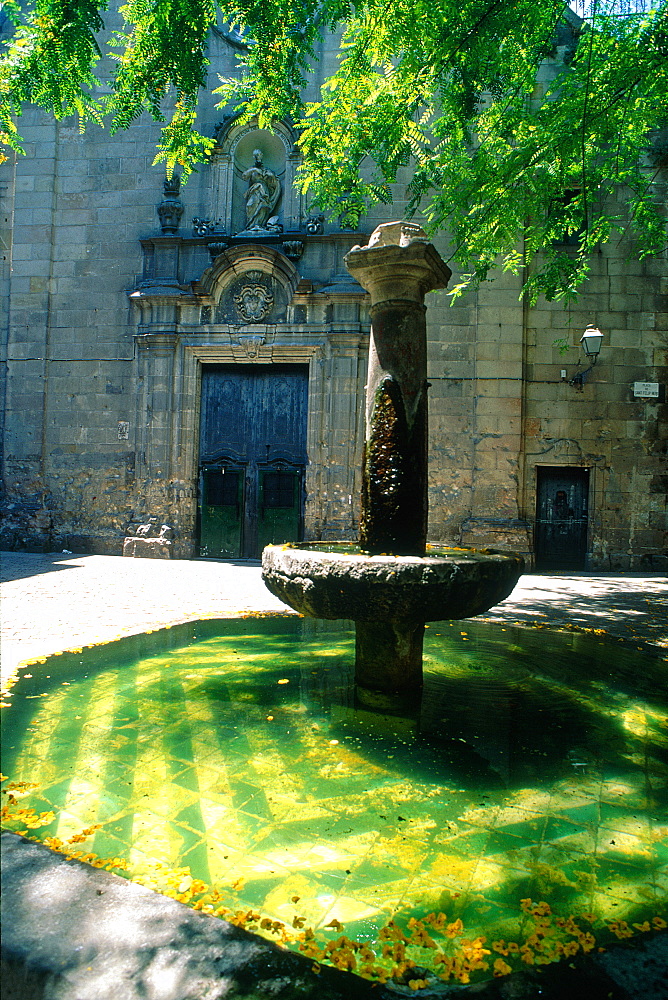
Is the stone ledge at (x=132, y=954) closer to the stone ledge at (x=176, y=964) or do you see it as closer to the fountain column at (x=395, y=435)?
the stone ledge at (x=176, y=964)

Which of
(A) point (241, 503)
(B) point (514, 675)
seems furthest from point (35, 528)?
(B) point (514, 675)

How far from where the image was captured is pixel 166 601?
21.6 ft

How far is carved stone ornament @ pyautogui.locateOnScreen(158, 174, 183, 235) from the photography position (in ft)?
36.4

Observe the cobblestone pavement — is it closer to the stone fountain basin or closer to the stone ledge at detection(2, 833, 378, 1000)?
the stone fountain basin

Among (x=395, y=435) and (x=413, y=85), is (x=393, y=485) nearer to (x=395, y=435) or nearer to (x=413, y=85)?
(x=395, y=435)

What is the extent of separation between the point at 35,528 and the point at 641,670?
10.5 m

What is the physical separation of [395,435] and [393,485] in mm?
279

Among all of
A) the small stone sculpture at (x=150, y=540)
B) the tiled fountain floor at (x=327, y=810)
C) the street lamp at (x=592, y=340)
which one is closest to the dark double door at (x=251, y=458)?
the small stone sculpture at (x=150, y=540)

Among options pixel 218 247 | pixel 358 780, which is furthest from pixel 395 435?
pixel 218 247

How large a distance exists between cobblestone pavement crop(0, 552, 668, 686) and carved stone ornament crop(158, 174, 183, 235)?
20.0 feet

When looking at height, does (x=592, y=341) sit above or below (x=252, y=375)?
above

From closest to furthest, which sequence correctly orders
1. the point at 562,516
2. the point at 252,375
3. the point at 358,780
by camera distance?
1. the point at 358,780
2. the point at 562,516
3. the point at 252,375

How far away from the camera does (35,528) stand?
1141cm

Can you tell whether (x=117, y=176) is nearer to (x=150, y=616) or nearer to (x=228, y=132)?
(x=228, y=132)
